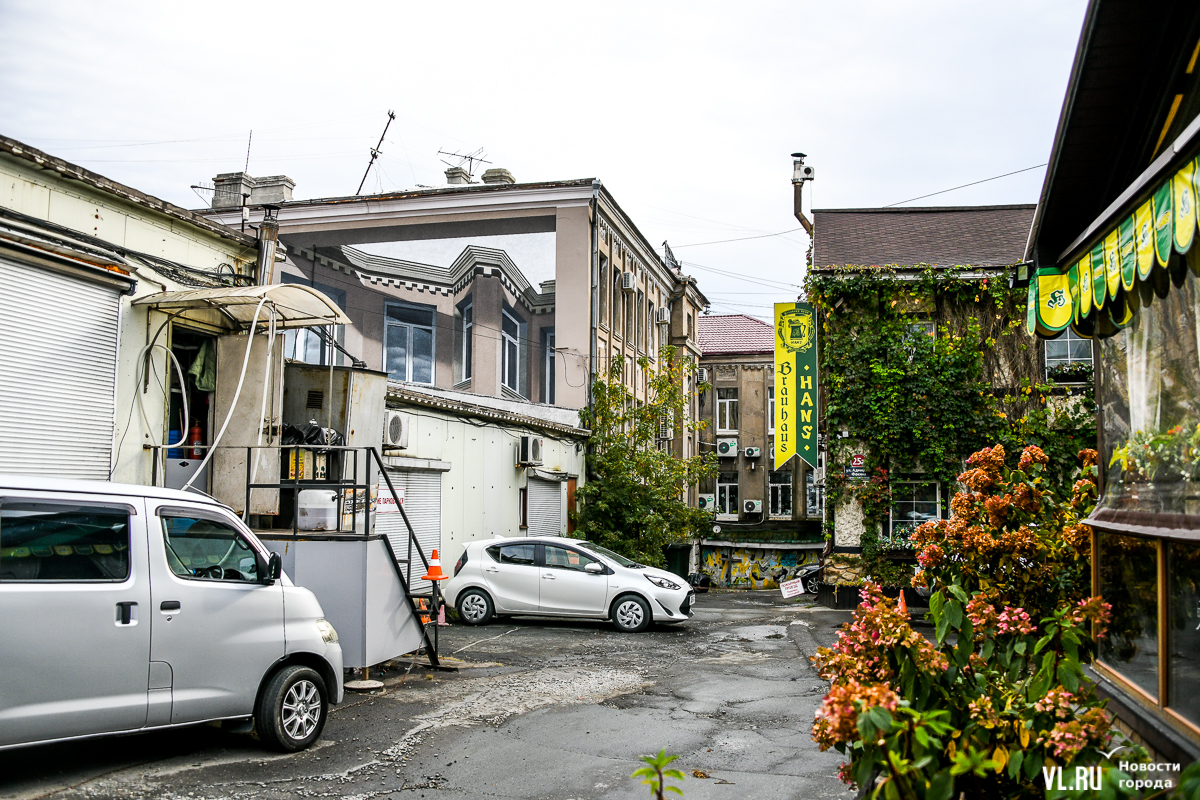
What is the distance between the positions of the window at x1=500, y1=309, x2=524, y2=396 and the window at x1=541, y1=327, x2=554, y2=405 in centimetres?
60

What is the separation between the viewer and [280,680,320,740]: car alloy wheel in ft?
22.7

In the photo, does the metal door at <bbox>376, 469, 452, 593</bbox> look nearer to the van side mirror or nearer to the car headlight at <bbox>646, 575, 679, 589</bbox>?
the car headlight at <bbox>646, 575, 679, 589</bbox>

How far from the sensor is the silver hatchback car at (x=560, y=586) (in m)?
14.4

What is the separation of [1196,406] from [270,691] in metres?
6.13

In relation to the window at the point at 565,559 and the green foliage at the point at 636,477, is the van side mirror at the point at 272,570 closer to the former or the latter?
the window at the point at 565,559

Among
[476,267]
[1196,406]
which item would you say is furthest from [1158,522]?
[476,267]

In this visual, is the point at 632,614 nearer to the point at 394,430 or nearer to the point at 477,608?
the point at 477,608

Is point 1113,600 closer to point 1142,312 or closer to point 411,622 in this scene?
point 1142,312

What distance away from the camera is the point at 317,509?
10.5m

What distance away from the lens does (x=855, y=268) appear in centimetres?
1905

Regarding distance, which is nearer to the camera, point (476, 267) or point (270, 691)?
point (270, 691)

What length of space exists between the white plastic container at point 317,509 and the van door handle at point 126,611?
4305mm

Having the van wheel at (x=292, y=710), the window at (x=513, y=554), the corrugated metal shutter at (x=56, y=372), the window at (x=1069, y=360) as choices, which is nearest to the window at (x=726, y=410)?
the window at (x=1069, y=360)

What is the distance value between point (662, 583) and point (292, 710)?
8.26 meters
